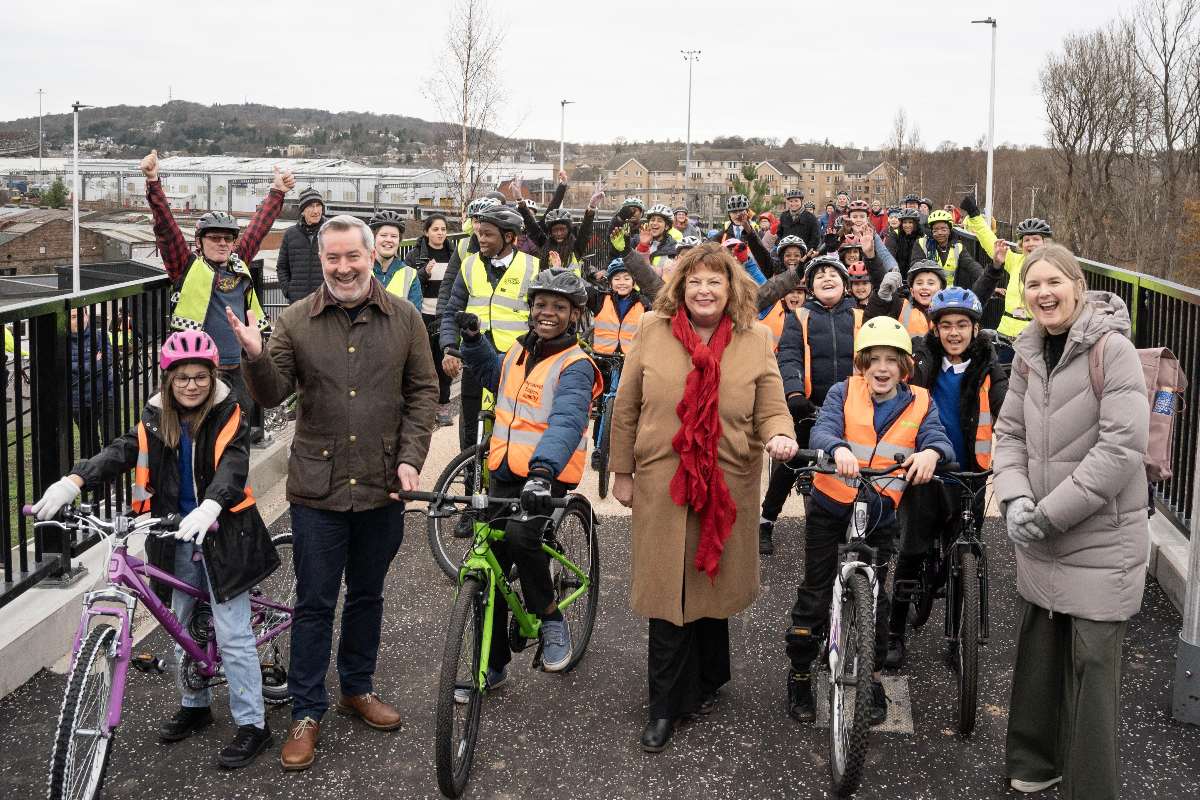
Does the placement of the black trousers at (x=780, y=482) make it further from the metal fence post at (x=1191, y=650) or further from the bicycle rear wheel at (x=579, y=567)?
the metal fence post at (x=1191, y=650)

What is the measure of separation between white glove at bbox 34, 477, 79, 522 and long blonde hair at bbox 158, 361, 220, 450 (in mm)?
497

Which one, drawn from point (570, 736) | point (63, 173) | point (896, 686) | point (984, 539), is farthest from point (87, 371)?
point (63, 173)

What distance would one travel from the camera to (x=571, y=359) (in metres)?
5.38

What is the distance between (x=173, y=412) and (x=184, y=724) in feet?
4.39

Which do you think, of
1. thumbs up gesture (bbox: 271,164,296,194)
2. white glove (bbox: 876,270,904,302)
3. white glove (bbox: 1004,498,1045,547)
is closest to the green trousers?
white glove (bbox: 1004,498,1045,547)

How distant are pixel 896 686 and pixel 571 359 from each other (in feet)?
7.39

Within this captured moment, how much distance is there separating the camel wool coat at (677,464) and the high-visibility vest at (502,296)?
3084 millimetres

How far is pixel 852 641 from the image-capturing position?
183 inches

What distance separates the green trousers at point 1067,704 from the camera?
4305 mm

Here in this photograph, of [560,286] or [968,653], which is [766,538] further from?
[560,286]

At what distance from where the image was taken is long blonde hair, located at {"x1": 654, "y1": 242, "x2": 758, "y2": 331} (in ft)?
16.4

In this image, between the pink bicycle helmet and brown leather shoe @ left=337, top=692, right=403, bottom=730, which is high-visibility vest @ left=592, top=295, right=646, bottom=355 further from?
the pink bicycle helmet

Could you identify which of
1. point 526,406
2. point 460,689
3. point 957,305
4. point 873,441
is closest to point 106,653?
point 460,689

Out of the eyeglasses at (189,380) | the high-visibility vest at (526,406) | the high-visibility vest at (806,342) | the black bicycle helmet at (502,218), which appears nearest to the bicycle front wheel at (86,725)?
the eyeglasses at (189,380)
